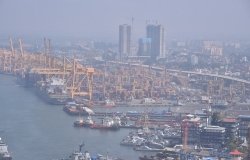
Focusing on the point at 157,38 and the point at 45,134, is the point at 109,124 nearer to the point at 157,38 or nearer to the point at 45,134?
the point at 45,134

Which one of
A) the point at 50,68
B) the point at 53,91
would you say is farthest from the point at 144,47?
the point at 53,91

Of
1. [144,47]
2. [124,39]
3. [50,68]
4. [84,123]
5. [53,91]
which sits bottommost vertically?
[84,123]

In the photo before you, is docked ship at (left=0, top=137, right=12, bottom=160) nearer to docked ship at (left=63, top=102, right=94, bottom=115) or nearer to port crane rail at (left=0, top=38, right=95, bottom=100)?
docked ship at (left=63, top=102, right=94, bottom=115)

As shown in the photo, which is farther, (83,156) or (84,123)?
(84,123)

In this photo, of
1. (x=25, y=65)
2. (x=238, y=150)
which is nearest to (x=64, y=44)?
(x=25, y=65)

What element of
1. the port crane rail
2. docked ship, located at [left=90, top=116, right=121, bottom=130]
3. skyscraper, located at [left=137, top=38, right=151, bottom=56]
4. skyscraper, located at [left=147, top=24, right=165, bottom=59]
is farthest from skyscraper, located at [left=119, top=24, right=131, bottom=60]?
docked ship, located at [left=90, top=116, right=121, bottom=130]

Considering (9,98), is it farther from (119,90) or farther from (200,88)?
(200,88)
